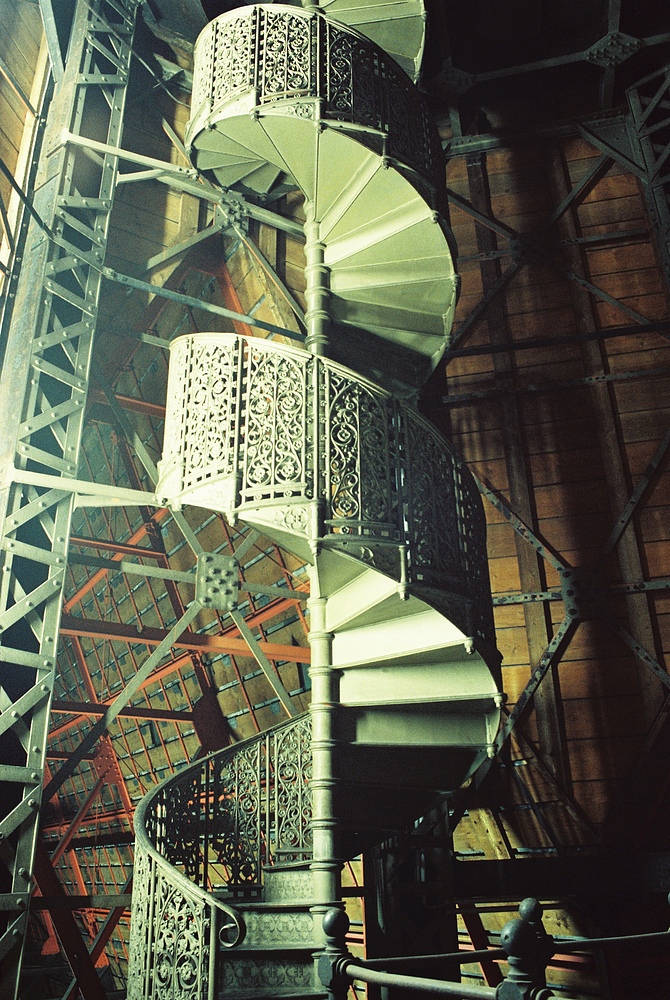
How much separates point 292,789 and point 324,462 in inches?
93.8

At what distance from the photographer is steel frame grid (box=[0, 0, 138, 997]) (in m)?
5.18

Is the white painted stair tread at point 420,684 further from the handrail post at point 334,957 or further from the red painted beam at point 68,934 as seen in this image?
the handrail post at point 334,957

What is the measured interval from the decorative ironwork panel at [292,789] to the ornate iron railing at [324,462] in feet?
5.25

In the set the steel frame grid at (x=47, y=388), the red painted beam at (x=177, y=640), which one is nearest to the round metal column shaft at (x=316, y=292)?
the steel frame grid at (x=47, y=388)

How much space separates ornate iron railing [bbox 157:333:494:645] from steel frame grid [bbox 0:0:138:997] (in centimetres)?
101

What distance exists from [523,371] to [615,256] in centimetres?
145

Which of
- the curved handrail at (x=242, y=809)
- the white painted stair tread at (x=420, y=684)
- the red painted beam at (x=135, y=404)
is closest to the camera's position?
the white painted stair tread at (x=420, y=684)

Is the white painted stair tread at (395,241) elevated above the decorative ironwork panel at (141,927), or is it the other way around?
the white painted stair tread at (395,241)

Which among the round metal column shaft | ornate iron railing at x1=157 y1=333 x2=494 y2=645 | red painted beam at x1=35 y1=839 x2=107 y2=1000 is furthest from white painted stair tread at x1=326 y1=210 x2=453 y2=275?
red painted beam at x1=35 y1=839 x2=107 y2=1000

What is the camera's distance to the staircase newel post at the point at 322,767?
495 centimetres

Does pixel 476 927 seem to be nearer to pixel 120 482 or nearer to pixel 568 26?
pixel 120 482

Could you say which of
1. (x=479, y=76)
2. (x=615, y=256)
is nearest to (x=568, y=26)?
(x=479, y=76)

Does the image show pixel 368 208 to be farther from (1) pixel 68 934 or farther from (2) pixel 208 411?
(1) pixel 68 934

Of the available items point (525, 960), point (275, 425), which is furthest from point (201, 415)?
point (525, 960)
